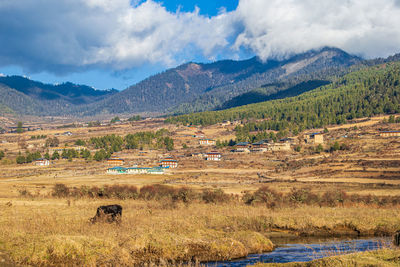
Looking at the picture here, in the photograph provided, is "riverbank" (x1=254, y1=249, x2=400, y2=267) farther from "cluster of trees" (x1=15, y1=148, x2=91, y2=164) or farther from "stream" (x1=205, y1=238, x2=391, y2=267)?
"cluster of trees" (x1=15, y1=148, x2=91, y2=164)

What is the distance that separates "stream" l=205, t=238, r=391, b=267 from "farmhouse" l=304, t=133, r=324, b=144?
133 metres

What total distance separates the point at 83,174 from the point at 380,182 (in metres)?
80.5

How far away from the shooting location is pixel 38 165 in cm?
15688

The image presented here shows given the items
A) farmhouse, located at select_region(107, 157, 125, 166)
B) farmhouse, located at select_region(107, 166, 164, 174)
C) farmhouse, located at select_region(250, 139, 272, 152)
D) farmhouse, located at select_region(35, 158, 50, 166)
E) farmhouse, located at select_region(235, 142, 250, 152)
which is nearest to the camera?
farmhouse, located at select_region(107, 166, 164, 174)

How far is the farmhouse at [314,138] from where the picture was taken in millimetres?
163125

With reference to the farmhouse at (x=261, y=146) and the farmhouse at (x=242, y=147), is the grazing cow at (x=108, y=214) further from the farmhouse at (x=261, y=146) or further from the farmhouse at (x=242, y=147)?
the farmhouse at (x=261, y=146)

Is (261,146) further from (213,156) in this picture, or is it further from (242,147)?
(213,156)

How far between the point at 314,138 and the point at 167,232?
484 ft

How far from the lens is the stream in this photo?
26.1 metres

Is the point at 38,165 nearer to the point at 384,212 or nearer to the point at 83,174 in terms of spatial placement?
the point at 83,174

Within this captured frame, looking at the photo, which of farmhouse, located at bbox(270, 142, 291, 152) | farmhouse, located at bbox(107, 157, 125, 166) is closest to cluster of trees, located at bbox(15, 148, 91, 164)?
farmhouse, located at bbox(107, 157, 125, 166)

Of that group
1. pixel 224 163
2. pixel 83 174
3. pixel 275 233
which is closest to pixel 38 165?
pixel 83 174

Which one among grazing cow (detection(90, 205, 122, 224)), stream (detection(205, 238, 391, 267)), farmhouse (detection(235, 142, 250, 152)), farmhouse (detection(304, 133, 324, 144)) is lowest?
stream (detection(205, 238, 391, 267))

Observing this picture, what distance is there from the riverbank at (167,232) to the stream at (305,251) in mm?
1169
